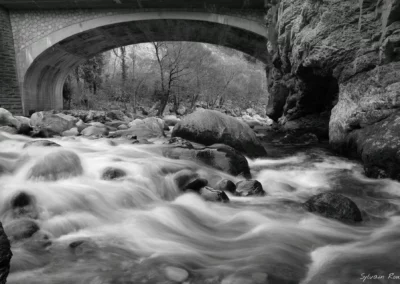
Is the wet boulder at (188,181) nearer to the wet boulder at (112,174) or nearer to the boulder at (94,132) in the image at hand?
the wet boulder at (112,174)

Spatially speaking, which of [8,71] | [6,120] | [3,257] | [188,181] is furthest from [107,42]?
[3,257]

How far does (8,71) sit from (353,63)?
1372 centimetres

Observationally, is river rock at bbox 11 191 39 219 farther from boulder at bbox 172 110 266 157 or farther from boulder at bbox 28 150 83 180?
boulder at bbox 172 110 266 157

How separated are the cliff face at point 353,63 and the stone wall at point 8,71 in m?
11.8

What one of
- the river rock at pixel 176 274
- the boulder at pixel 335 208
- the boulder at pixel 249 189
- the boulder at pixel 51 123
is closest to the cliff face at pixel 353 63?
the boulder at pixel 335 208

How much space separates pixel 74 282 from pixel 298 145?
6667 mm

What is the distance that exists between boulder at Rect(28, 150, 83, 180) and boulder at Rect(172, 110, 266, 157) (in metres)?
2.48

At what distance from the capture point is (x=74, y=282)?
159 centimetres

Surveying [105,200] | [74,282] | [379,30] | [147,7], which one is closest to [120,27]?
[147,7]

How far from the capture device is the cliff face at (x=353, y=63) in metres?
4.35

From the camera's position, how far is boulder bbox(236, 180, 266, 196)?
3.25 metres

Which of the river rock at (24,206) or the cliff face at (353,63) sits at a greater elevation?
the cliff face at (353,63)

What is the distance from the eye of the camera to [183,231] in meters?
2.53

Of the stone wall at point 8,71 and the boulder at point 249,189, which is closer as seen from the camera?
the boulder at point 249,189
